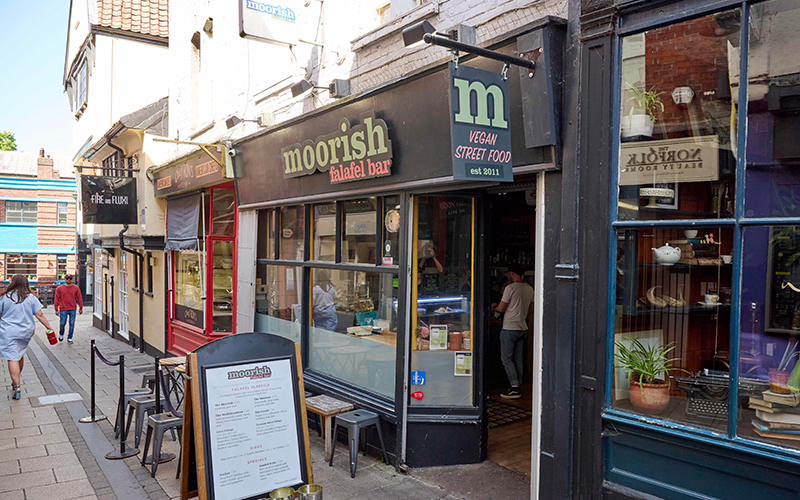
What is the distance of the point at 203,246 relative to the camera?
11.2 meters

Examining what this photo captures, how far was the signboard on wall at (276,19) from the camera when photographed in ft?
22.6

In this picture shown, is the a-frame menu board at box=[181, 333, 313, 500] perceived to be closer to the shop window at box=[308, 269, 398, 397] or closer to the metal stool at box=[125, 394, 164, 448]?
the shop window at box=[308, 269, 398, 397]

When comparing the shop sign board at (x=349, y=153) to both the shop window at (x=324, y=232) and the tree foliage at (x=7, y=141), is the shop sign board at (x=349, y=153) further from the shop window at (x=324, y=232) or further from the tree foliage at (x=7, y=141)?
the tree foliage at (x=7, y=141)

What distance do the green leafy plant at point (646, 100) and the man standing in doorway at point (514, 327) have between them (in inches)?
167

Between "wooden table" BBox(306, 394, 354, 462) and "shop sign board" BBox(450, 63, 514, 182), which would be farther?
"wooden table" BBox(306, 394, 354, 462)

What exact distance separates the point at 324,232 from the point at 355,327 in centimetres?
137

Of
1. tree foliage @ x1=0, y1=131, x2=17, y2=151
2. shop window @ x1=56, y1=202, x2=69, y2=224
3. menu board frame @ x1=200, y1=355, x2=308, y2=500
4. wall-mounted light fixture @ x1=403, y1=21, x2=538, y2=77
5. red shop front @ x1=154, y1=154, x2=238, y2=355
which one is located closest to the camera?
menu board frame @ x1=200, y1=355, x2=308, y2=500

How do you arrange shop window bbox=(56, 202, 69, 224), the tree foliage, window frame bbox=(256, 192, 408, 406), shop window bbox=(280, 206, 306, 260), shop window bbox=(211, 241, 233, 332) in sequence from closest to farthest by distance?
window frame bbox=(256, 192, 408, 406) → shop window bbox=(280, 206, 306, 260) → shop window bbox=(211, 241, 233, 332) → shop window bbox=(56, 202, 69, 224) → the tree foliage

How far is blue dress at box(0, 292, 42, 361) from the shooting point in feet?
28.2

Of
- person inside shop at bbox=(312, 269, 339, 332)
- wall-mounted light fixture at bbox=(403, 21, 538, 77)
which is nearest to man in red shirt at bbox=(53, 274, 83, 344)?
person inside shop at bbox=(312, 269, 339, 332)

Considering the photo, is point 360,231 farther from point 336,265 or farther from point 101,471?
point 101,471

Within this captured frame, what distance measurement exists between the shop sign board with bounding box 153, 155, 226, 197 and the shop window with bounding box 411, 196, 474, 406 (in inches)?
191

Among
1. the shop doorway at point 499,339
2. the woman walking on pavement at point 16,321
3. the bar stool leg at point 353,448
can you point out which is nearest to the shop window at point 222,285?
the woman walking on pavement at point 16,321

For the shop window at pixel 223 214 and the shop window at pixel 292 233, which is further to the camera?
the shop window at pixel 223 214
